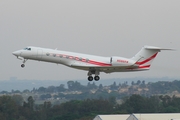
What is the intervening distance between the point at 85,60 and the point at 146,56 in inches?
223

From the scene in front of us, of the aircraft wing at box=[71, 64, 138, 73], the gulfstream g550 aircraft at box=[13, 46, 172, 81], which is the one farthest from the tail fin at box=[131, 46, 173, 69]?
the aircraft wing at box=[71, 64, 138, 73]

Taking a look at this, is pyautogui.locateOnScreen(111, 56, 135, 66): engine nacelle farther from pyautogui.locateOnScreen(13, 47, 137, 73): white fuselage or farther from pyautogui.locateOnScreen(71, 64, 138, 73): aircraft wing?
pyautogui.locateOnScreen(71, 64, 138, 73): aircraft wing

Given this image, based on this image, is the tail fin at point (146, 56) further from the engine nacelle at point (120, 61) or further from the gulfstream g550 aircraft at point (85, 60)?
the engine nacelle at point (120, 61)

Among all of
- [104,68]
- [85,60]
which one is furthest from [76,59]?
[104,68]

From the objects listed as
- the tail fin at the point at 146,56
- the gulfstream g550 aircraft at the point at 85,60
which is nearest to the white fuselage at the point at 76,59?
the gulfstream g550 aircraft at the point at 85,60

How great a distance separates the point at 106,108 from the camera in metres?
81.3

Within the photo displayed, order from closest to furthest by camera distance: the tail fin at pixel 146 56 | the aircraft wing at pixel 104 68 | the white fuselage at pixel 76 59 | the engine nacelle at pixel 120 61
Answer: the white fuselage at pixel 76 59 → the aircraft wing at pixel 104 68 → the engine nacelle at pixel 120 61 → the tail fin at pixel 146 56

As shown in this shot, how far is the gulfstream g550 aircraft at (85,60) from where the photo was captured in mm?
52406

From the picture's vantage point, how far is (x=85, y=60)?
53.1 meters

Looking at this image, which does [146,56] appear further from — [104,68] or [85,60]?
[85,60]

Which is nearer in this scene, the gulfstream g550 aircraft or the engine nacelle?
the gulfstream g550 aircraft

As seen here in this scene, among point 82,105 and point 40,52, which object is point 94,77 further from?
point 82,105

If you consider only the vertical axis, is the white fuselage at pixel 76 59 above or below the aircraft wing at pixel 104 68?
above

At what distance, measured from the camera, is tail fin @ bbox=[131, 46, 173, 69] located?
180 ft
